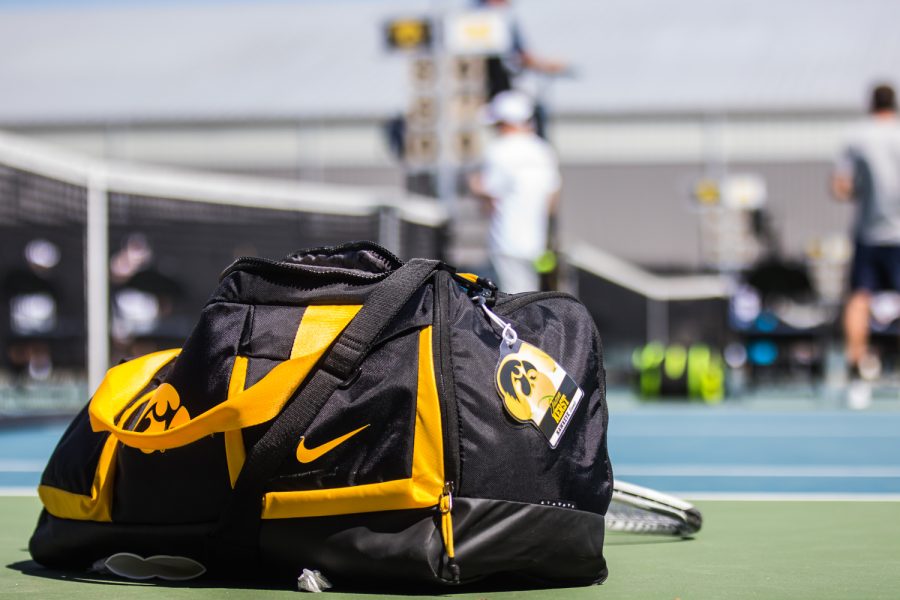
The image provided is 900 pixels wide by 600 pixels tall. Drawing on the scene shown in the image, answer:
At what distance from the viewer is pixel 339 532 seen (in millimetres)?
2408

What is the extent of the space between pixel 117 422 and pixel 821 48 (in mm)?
36541

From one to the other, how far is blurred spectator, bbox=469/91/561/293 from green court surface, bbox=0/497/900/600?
4.27 metres

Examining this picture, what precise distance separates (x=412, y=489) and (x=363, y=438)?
0.13 m

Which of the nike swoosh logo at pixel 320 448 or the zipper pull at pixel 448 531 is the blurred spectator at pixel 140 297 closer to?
the nike swoosh logo at pixel 320 448

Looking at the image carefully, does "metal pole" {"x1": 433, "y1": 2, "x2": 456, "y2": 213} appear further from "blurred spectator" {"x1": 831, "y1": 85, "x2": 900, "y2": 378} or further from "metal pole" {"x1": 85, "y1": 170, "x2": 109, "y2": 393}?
"blurred spectator" {"x1": 831, "y1": 85, "x2": 900, "y2": 378}

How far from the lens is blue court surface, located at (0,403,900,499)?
463cm

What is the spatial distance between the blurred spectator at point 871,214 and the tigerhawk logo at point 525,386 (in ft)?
21.2

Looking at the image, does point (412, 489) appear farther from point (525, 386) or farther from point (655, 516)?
point (655, 516)

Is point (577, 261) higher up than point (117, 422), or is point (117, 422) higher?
point (117, 422)

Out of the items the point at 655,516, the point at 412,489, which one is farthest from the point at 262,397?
the point at 655,516

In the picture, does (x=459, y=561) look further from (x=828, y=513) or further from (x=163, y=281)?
(x=163, y=281)

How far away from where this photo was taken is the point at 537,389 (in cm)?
251

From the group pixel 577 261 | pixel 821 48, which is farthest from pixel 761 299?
A: pixel 821 48

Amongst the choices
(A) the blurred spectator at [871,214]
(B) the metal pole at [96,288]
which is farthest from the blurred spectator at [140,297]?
(A) the blurred spectator at [871,214]
